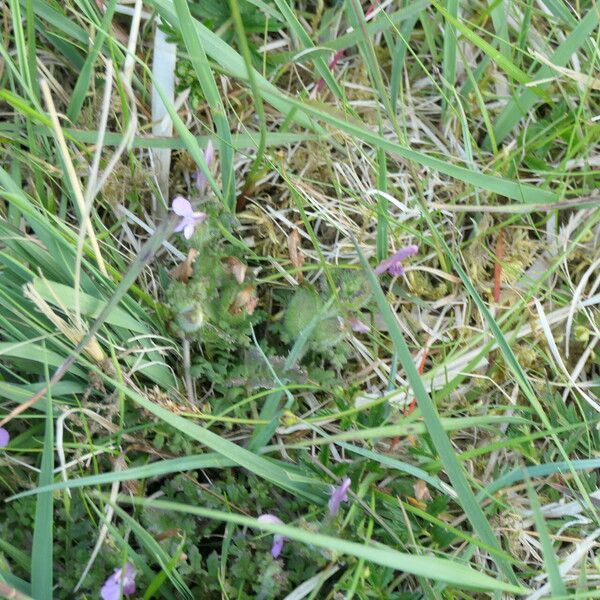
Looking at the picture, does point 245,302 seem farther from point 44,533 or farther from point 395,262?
point 44,533

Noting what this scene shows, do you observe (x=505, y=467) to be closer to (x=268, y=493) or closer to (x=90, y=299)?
(x=268, y=493)

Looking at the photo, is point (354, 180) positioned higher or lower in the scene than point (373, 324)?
higher

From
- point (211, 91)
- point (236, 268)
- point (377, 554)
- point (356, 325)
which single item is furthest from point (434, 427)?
point (211, 91)

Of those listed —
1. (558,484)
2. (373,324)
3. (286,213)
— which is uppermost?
(286,213)

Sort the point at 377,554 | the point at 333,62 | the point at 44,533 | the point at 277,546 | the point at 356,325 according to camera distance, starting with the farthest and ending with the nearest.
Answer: the point at 333,62 → the point at 356,325 → the point at 277,546 → the point at 44,533 → the point at 377,554

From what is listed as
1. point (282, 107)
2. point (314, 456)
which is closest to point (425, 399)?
point (314, 456)

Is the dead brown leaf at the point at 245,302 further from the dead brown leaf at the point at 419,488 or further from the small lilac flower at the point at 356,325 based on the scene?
the dead brown leaf at the point at 419,488
